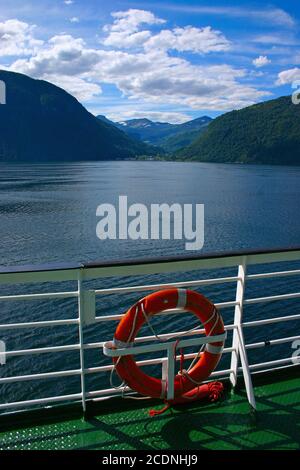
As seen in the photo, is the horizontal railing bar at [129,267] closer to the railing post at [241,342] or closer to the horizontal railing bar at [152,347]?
the railing post at [241,342]

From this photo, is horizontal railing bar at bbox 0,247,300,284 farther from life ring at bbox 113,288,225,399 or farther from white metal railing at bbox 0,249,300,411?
life ring at bbox 113,288,225,399

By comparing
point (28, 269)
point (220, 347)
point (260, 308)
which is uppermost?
point (28, 269)

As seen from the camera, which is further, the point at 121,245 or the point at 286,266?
the point at 121,245

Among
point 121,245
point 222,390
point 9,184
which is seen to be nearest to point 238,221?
point 121,245

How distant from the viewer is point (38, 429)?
1.92 metres

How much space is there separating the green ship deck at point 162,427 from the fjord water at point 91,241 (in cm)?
80

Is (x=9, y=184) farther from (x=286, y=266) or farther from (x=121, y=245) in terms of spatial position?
(x=286, y=266)

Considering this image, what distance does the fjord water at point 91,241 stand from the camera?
6074 millimetres

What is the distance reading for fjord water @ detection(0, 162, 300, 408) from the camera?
6074mm

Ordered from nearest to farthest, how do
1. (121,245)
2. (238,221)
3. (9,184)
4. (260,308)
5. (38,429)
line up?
(38,429)
(260,308)
(121,245)
(238,221)
(9,184)

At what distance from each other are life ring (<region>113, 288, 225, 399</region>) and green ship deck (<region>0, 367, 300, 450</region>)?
136 mm

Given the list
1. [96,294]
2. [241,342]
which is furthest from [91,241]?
[96,294]

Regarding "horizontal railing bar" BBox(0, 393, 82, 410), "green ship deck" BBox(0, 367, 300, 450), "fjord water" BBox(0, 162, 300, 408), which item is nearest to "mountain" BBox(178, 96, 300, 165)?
"fjord water" BBox(0, 162, 300, 408)

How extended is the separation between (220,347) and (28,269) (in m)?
0.95
